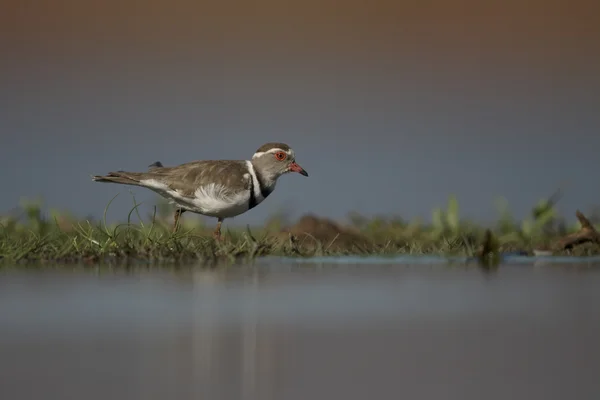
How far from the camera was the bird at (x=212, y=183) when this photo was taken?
39.3ft

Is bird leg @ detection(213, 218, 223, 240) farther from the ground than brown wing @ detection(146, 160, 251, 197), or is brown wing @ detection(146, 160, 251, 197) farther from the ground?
brown wing @ detection(146, 160, 251, 197)

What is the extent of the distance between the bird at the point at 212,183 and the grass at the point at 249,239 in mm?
464

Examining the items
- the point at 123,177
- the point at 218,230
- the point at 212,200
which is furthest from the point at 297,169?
the point at 123,177

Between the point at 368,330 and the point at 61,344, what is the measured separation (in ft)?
6.16

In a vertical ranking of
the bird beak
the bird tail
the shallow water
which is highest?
the bird beak

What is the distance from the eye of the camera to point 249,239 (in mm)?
10547

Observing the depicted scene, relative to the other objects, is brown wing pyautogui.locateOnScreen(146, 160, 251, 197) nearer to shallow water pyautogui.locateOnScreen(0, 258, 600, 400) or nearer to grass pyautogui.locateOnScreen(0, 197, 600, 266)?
grass pyautogui.locateOnScreen(0, 197, 600, 266)

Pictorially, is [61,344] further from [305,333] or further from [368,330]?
[368,330]

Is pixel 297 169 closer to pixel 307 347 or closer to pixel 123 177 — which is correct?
pixel 123 177

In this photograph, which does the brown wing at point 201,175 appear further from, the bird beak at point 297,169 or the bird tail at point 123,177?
the bird beak at point 297,169

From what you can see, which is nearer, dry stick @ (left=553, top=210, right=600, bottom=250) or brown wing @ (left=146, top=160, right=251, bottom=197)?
dry stick @ (left=553, top=210, right=600, bottom=250)

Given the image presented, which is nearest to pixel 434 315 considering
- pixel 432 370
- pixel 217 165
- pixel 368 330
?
pixel 368 330

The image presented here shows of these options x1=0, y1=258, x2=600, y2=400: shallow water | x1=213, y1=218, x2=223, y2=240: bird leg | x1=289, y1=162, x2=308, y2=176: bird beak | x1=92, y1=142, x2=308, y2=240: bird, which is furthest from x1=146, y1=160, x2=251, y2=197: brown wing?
x1=0, y1=258, x2=600, y2=400: shallow water

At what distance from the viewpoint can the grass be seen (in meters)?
9.86
